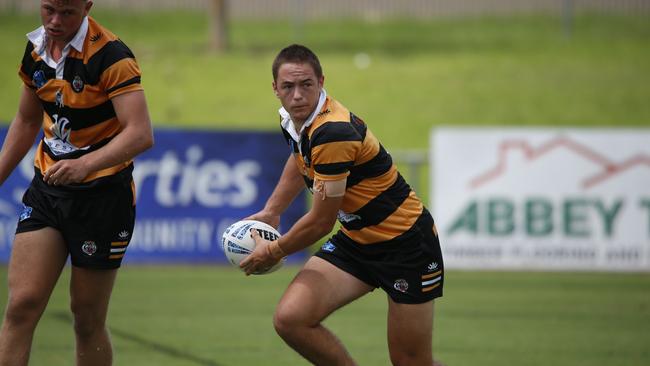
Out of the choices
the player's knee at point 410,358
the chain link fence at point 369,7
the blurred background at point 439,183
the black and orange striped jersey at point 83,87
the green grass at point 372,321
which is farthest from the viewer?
the chain link fence at point 369,7

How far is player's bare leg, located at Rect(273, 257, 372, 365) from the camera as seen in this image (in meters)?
6.05

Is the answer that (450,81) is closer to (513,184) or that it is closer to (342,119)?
(513,184)

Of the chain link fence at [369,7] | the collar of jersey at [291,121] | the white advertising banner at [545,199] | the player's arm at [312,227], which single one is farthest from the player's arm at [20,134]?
the chain link fence at [369,7]

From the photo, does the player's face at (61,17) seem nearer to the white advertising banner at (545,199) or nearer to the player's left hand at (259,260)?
the player's left hand at (259,260)

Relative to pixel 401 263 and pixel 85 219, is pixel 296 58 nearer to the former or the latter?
pixel 401 263

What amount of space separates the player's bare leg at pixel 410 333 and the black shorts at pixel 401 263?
0.05 metres

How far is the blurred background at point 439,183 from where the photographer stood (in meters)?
9.87

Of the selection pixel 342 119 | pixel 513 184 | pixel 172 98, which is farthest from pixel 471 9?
pixel 342 119

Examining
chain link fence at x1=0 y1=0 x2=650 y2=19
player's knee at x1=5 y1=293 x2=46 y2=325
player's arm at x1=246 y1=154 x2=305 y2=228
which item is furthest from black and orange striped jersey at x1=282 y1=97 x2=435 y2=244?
chain link fence at x1=0 y1=0 x2=650 y2=19

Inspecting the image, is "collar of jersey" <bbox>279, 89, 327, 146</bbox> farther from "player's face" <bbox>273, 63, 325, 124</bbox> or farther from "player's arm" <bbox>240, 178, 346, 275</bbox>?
"player's arm" <bbox>240, 178, 346, 275</bbox>

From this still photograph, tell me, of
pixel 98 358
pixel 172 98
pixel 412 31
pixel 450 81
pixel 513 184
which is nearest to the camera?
pixel 98 358

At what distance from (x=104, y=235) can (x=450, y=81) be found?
19611 mm

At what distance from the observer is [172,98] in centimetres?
2359

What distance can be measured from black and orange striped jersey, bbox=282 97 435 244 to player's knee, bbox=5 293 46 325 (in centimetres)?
165
